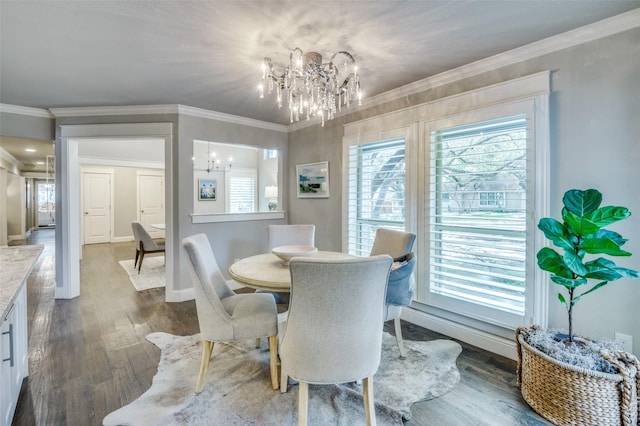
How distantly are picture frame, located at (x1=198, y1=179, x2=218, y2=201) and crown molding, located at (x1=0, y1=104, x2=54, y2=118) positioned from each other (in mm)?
3530

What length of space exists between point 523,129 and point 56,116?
5.09m

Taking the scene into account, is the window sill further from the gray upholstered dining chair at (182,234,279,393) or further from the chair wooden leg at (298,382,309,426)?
the chair wooden leg at (298,382,309,426)

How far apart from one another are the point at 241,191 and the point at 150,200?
334cm

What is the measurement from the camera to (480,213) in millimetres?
2539

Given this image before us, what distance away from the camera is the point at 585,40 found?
2.04 meters

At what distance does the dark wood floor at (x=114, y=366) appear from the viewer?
1.78 meters

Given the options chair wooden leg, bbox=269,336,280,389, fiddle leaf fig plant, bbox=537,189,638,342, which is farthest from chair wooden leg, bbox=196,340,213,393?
fiddle leaf fig plant, bbox=537,189,638,342

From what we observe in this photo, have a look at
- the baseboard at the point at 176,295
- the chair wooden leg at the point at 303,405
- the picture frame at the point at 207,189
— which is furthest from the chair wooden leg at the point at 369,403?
the picture frame at the point at 207,189

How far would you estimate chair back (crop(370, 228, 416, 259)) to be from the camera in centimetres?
254

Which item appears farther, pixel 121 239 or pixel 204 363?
pixel 121 239

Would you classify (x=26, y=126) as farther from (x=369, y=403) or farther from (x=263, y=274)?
(x=369, y=403)

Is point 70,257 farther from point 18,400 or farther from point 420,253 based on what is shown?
point 420,253

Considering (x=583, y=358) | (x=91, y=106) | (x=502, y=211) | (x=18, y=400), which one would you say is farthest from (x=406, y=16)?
(x=91, y=106)

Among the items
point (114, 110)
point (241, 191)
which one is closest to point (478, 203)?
point (114, 110)
